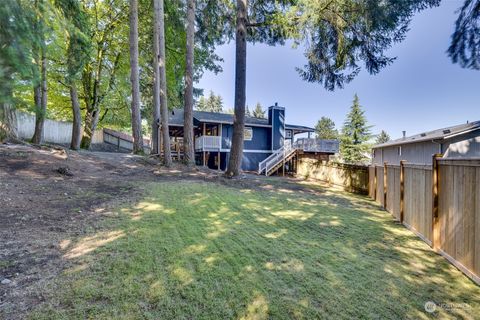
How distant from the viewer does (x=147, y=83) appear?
18922 millimetres

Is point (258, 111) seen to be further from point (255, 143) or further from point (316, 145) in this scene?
point (316, 145)

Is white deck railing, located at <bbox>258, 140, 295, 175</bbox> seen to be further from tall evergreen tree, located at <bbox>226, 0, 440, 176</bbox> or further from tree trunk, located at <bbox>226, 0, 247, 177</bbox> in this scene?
tree trunk, located at <bbox>226, 0, 247, 177</bbox>

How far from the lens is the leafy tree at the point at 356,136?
3388 cm

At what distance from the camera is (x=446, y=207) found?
3.69 m

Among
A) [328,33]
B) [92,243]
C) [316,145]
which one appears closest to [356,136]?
[316,145]

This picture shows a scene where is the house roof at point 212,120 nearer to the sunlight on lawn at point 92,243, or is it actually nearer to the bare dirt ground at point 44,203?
the bare dirt ground at point 44,203

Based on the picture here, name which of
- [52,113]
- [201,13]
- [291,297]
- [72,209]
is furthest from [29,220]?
[52,113]

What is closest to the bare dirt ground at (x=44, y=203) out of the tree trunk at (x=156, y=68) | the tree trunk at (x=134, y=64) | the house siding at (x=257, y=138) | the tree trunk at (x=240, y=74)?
the tree trunk at (x=240, y=74)

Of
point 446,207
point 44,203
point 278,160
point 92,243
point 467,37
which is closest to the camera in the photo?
point 92,243

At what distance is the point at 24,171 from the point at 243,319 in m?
7.44

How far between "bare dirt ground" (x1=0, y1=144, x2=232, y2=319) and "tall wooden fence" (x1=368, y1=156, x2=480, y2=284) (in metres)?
4.81

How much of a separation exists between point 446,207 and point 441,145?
893cm

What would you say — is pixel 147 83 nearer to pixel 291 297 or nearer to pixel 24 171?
pixel 24 171

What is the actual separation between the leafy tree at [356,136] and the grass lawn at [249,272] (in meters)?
31.4
